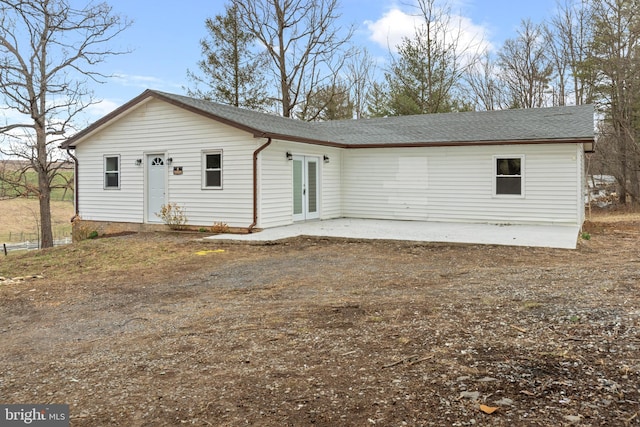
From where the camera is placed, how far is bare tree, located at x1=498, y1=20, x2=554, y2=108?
88.7ft

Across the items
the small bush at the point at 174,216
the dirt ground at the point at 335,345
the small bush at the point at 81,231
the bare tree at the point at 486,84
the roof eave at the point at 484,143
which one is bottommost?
the dirt ground at the point at 335,345

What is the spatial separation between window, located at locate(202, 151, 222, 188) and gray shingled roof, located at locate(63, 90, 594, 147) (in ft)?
3.67

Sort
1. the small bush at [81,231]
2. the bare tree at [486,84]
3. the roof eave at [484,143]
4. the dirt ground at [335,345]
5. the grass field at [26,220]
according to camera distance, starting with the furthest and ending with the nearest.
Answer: the bare tree at [486,84] < the grass field at [26,220] < the small bush at [81,231] < the roof eave at [484,143] < the dirt ground at [335,345]

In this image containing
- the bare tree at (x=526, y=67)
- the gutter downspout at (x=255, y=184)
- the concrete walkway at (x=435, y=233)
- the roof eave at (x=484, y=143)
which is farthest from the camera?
the bare tree at (x=526, y=67)

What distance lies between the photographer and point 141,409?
3.00 m

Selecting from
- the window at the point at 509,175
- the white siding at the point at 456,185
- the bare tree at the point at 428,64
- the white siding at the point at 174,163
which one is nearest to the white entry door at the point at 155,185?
the white siding at the point at 174,163

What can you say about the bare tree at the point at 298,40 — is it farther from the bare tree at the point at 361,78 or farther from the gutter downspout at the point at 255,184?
the gutter downspout at the point at 255,184

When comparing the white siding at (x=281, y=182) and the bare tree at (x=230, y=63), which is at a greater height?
the bare tree at (x=230, y=63)

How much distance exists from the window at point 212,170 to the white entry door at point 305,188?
2112mm

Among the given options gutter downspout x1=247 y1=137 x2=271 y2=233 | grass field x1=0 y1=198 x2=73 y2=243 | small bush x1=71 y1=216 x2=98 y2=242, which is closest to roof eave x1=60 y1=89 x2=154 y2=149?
small bush x1=71 y1=216 x2=98 y2=242

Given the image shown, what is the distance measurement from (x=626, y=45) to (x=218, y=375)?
23.4m

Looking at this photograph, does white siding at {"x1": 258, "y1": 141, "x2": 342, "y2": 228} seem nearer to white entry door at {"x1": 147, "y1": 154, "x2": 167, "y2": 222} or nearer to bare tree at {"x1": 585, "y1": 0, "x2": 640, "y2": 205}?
white entry door at {"x1": 147, "y1": 154, "x2": 167, "y2": 222}

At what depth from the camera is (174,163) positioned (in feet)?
44.5

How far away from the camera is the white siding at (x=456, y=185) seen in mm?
13039
